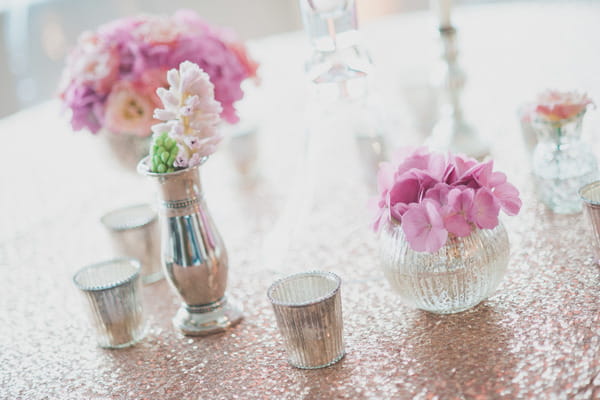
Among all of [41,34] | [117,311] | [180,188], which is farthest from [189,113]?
[41,34]

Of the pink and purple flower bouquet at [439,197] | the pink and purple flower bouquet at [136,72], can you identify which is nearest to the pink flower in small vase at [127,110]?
the pink and purple flower bouquet at [136,72]

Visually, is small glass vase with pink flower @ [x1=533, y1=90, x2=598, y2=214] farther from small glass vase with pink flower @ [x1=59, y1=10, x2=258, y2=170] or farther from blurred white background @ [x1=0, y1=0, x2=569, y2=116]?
blurred white background @ [x1=0, y1=0, x2=569, y2=116]

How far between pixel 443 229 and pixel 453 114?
1.85 ft

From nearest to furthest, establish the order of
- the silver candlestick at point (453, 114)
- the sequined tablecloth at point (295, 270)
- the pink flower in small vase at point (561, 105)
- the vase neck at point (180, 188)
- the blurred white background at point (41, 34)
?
the sequined tablecloth at point (295, 270)
the vase neck at point (180, 188)
the pink flower in small vase at point (561, 105)
the silver candlestick at point (453, 114)
the blurred white background at point (41, 34)

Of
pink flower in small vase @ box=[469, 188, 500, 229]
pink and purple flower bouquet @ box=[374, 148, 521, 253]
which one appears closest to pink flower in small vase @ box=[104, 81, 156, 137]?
pink and purple flower bouquet @ box=[374, 148, 521, 253]

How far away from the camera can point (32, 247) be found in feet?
4.16

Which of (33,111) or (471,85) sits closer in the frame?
(471,85)

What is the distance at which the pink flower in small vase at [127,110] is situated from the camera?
110 cm

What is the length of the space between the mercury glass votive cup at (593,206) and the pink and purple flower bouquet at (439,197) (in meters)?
0.08

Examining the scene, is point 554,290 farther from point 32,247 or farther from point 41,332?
point 32,247

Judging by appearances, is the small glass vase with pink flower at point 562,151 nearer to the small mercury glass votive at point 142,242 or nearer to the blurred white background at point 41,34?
the small mercury glass votive at point 142,242

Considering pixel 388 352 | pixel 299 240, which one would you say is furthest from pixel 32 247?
pixel 388 352

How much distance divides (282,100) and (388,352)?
120cm

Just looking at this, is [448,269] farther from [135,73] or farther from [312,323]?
[135,73]
